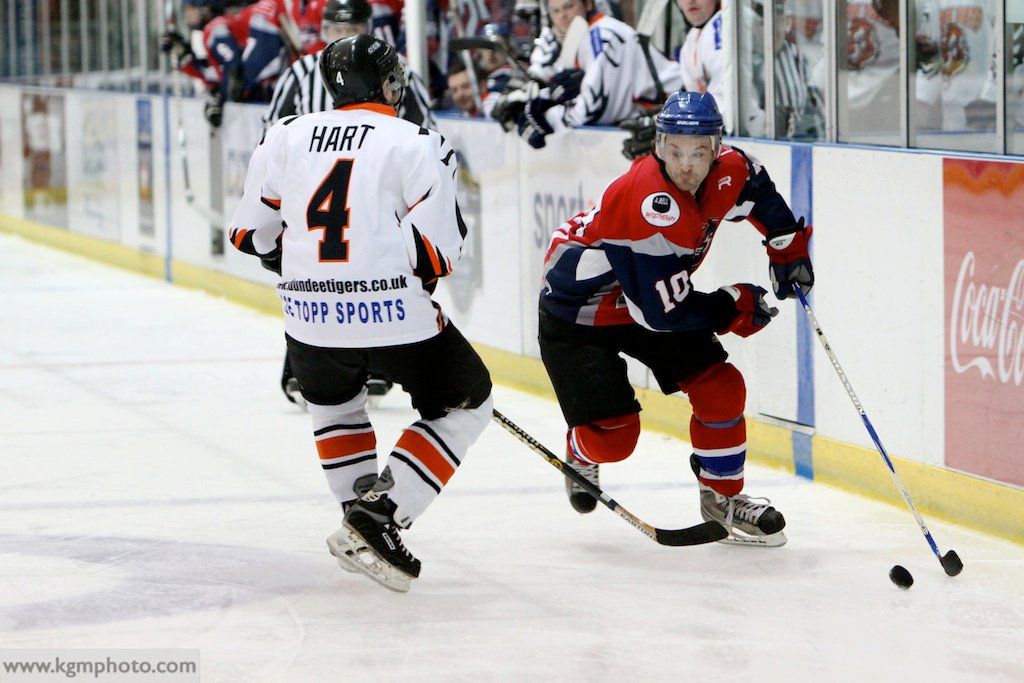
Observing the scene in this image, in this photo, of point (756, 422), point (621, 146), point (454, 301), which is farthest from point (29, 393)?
point (756, 422)

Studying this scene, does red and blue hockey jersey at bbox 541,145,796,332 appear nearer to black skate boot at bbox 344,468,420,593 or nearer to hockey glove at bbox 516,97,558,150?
black skate boot at bbox 344,468,420,593

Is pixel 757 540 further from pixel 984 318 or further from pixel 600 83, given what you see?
pixel 600 83

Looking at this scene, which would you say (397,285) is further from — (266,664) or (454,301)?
(454,301)

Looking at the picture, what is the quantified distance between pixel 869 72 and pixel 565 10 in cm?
155

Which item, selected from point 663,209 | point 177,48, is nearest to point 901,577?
point 663,209

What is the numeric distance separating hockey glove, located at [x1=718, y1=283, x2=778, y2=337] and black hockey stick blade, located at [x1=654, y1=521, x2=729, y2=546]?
0.45 metres

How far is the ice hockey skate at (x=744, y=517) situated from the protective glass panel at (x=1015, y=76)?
1124mm

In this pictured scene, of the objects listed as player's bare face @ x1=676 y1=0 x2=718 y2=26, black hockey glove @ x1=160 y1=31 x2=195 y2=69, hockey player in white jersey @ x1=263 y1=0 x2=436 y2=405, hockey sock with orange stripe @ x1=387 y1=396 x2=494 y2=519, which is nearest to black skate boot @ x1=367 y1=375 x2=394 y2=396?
hockey player in white jersey @ x1=263 y1=0 x2=436 y2=405

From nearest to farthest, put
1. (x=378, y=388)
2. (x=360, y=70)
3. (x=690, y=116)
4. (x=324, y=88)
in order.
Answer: (x=360, y=70), (x=690, y=116), (x=324, y=88), (x=378, y=388)

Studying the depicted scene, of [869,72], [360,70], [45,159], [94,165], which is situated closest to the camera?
[360,70]

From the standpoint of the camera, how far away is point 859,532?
13.6 feet

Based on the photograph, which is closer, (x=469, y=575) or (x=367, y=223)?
(x=367, y=223)

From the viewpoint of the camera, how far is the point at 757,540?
4.02 metres

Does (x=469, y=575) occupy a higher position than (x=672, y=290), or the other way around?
(x=672, y=290)
